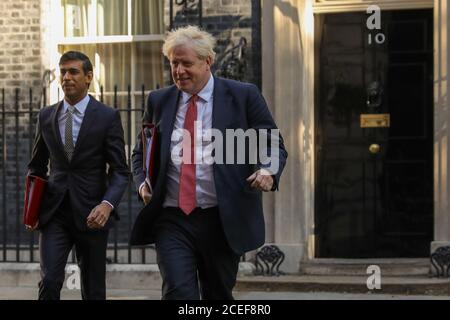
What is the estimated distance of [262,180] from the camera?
5195mm

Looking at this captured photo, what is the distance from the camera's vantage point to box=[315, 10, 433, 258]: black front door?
10305mm

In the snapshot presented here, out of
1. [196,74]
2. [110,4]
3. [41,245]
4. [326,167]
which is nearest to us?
[196,74]

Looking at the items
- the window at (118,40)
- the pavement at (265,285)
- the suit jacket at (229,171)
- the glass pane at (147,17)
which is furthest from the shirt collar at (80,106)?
the glass pane at (147,17)

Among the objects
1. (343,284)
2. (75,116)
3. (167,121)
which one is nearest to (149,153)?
(167,121)

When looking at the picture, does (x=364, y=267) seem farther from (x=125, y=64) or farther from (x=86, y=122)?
(x=86, y=122)

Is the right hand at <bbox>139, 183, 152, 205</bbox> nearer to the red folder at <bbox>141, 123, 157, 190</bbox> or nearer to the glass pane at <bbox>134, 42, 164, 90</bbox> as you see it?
the red folder at <bbox>141, 123, 157, 190</bbox>

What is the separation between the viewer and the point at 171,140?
541 cm

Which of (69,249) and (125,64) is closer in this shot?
(69,249)

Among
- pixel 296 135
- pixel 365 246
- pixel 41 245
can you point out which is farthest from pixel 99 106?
pixel 365 246

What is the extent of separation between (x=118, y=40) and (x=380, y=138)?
3025mm

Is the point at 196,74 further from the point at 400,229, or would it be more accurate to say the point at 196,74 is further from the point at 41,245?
the point at 400,229

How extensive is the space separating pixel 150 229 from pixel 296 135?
16.1 ft

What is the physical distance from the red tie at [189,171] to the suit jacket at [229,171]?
3.3 inches

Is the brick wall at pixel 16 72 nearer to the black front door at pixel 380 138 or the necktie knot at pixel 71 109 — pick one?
the black front door at pixel 380 138
